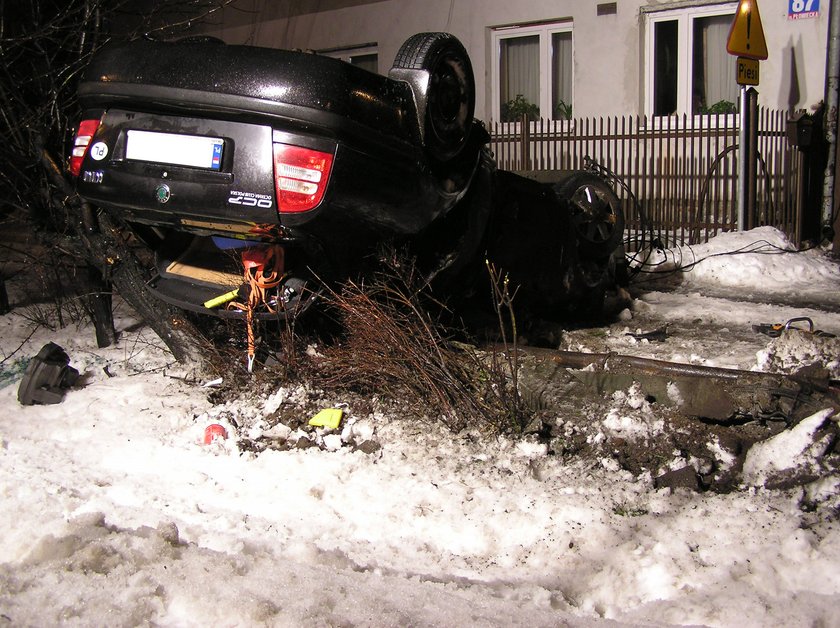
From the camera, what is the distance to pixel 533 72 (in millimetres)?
13547

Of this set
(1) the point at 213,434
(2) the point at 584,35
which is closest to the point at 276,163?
(1) the point at 213,434

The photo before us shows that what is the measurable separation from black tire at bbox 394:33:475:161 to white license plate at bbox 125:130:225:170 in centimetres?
99

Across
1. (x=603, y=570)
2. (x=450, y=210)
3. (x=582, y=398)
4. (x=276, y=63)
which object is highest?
(x=276, y=63)

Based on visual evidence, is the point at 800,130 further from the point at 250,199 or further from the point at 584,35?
the point at 250,199

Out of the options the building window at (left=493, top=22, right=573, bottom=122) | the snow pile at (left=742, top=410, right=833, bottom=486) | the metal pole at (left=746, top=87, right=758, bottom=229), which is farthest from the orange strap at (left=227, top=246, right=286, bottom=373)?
the building window at (left=493, top=22, right=573, bottom=122)

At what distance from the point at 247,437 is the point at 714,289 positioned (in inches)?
212

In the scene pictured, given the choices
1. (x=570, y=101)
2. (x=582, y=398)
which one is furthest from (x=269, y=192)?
(x=570, y=101)

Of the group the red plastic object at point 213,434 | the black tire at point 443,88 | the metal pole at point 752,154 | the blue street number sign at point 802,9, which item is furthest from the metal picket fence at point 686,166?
the red plastic object at point 213,434

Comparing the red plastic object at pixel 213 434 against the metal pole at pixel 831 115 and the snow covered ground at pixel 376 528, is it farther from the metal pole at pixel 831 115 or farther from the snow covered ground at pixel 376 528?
the metal pole at pixel 831 115

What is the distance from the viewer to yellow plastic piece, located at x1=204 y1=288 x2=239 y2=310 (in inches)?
158

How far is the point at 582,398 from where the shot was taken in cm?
403

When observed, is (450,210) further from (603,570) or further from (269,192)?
(603,570)

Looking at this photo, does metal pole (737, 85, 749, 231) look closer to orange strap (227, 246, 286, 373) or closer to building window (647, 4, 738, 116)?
building window (647, 4, 738, 116)

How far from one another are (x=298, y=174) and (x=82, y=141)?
1.18 m
